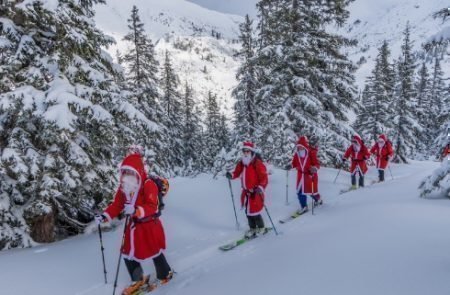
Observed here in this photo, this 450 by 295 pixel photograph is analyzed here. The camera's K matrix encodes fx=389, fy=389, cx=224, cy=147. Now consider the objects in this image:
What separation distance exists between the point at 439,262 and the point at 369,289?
51.6 inches

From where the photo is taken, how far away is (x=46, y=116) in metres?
7.73

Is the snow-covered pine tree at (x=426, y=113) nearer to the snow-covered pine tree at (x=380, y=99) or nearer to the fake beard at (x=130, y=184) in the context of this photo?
the snow-covered pine tree at (x=380, y=99)

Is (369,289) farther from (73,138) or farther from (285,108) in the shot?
(285,108)

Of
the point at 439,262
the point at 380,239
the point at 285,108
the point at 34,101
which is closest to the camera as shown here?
the point at 439,262

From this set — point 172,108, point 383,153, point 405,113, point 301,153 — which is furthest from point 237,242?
point 405,113

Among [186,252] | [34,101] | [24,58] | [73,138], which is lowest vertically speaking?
[186,252]

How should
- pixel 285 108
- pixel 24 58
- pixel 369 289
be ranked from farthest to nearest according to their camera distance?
pixel 285 108 < pixel 24 58 < pixel 369 289

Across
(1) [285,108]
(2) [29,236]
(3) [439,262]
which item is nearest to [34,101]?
(2) [29,236]

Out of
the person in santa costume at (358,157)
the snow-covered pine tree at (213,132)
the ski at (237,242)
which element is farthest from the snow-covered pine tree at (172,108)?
the ski at (237,242)

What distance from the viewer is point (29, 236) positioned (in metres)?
8.49

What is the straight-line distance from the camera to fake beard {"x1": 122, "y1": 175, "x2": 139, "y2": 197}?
6.09 meters

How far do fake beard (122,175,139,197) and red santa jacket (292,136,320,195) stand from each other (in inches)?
258

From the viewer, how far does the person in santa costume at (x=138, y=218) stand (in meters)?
6.05

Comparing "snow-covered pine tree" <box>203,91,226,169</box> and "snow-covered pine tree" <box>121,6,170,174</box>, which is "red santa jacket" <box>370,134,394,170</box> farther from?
"snow-covered pine tree" <box>203,91,226,169</box>
